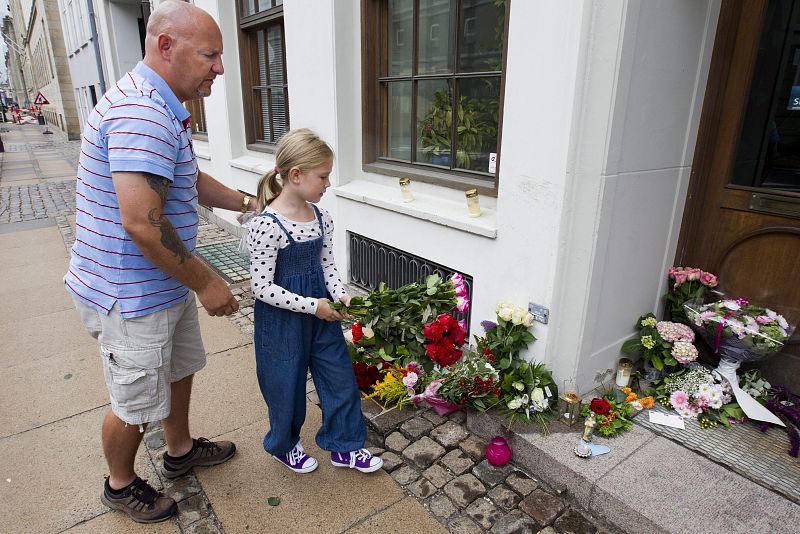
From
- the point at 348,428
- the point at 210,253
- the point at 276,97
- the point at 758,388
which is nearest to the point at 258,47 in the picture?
the point at 276,97

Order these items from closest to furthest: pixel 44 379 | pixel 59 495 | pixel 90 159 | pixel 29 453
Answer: pixel 90 159 < pixel 59 495 < pixel 29 453 < pixel 44 379

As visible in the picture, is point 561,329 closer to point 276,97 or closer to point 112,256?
point 112,256

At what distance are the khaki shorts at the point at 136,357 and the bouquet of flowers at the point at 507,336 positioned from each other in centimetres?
170

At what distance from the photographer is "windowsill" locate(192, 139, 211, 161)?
7.53m

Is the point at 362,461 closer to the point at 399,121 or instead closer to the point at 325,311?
the point at 325,311

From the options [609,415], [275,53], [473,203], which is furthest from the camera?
[275,53]

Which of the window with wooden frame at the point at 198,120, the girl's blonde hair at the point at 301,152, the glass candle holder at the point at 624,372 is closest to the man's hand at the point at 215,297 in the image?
the girl's blonde hair at the point at 301,152

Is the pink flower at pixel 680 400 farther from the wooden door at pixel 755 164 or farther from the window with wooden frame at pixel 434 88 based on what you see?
the window with wooden frame at pixel 434 88

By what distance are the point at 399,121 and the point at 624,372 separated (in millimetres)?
2504

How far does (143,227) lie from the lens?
5.48 feet

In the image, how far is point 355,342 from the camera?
321 cm

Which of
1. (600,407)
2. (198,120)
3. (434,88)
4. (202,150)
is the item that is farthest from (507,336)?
(198,120)

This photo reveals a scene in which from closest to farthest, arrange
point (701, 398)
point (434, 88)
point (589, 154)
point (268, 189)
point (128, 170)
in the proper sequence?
point (128, 170) < point (268, 189) < point (589, 154) < point (701, 398) < point (434, 88)

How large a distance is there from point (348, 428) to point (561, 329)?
4.18 ft
